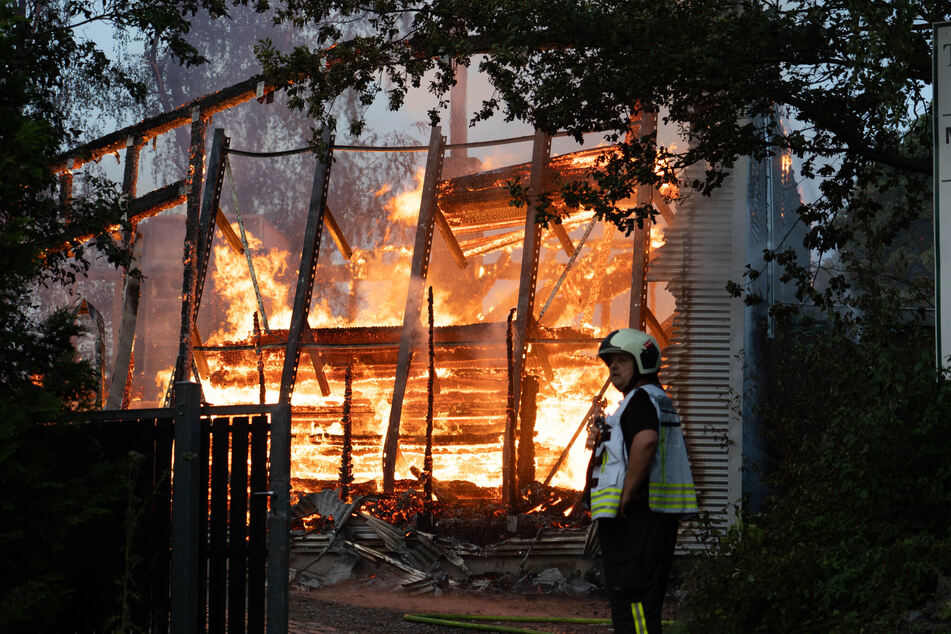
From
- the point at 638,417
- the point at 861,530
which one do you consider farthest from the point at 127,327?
the point at 638,417

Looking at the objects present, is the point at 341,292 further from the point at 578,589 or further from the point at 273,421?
the point at 273,421

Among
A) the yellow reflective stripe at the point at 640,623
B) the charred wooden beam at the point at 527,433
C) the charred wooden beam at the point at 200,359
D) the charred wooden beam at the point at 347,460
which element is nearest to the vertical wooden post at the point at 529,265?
the charred wooden beam at the point at 527,433

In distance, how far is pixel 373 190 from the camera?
4012cm

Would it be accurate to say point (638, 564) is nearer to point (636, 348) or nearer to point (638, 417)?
point (638, 417)

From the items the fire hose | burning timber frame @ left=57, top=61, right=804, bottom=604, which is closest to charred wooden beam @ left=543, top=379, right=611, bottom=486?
burning timber frame @ left=57, top=61, right=804, bottom=604

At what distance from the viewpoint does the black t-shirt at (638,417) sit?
17.3 ft

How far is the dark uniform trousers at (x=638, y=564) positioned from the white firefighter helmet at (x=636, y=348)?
706mm

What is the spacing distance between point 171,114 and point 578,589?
33.6 ft

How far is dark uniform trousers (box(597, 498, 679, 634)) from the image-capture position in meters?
5.20

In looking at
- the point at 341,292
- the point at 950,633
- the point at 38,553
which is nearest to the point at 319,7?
the point at 38,553

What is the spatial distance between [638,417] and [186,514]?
301cm

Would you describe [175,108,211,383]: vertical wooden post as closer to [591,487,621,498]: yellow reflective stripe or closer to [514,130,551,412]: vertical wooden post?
[514,130,551,412]: vertical wooden post

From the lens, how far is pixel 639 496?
Result: 5.27 meters

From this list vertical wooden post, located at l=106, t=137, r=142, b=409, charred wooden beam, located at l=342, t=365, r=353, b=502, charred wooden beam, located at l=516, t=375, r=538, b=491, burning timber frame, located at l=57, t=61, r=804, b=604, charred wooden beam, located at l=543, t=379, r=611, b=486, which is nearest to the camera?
burning timber frame, located at l=57, t=61, r=804, b=604
